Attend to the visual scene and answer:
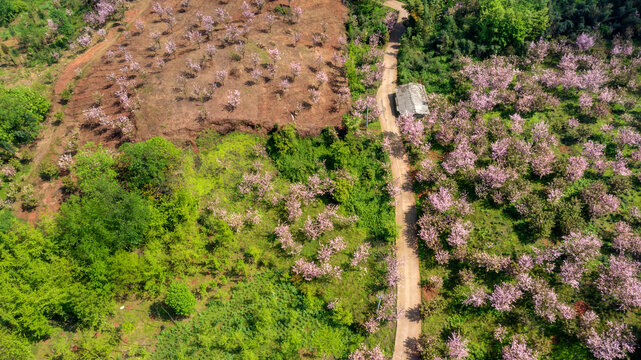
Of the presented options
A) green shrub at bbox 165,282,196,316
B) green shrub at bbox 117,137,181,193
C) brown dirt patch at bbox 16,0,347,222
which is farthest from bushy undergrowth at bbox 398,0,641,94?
green shrub at bbox 165,282,196,316

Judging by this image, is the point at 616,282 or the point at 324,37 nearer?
the point at 616,282

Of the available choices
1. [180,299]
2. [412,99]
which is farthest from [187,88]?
[412,99]

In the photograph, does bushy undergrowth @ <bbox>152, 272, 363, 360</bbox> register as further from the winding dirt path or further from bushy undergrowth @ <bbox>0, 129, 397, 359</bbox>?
the winding dirt path

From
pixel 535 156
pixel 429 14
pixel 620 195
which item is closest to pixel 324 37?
pixel 429 14

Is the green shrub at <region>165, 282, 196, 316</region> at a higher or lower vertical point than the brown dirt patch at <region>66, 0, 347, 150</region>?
lower

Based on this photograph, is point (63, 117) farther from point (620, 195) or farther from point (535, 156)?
point (620, 195)

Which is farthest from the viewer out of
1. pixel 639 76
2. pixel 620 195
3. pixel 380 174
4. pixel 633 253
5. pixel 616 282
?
pixel 639 76
